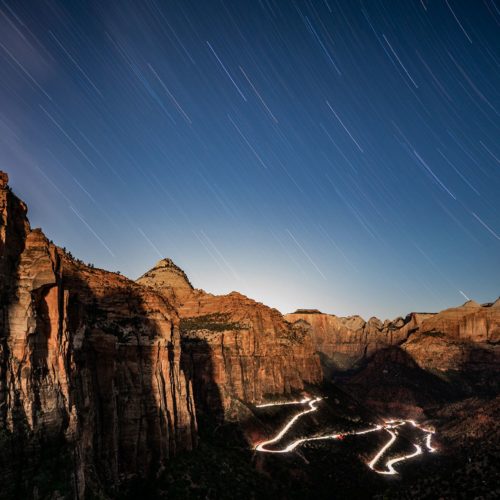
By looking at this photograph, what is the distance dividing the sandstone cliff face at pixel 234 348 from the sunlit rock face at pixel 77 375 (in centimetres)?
2719

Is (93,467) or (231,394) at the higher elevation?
(231,394)

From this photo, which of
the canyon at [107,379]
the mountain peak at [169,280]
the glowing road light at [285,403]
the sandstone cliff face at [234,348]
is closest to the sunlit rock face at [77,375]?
the canyon at [107,379]

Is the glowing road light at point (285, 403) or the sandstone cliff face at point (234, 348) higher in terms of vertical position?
the sandstone cliff face at point (234, 348)

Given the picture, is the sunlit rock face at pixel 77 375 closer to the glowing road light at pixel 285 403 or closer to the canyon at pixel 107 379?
the canyon at pixel 107 379

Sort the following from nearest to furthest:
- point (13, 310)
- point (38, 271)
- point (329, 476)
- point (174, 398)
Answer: point (13, 310), point (38, 271), point (174, 398), point (329, 476)

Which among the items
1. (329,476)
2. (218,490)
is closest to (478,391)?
(329,476)

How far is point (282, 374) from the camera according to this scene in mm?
117812

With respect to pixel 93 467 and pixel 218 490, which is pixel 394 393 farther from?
pixel 93 467

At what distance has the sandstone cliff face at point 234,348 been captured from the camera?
91438mm

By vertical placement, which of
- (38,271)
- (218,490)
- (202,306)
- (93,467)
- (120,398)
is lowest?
(218,490)

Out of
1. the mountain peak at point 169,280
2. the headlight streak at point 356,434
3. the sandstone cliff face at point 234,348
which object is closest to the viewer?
the headlight streak at point 356,434

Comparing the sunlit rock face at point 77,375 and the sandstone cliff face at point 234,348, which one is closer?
the sunlit rock face at point 77,375

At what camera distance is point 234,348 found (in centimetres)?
10319

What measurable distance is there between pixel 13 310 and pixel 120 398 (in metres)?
21.9
